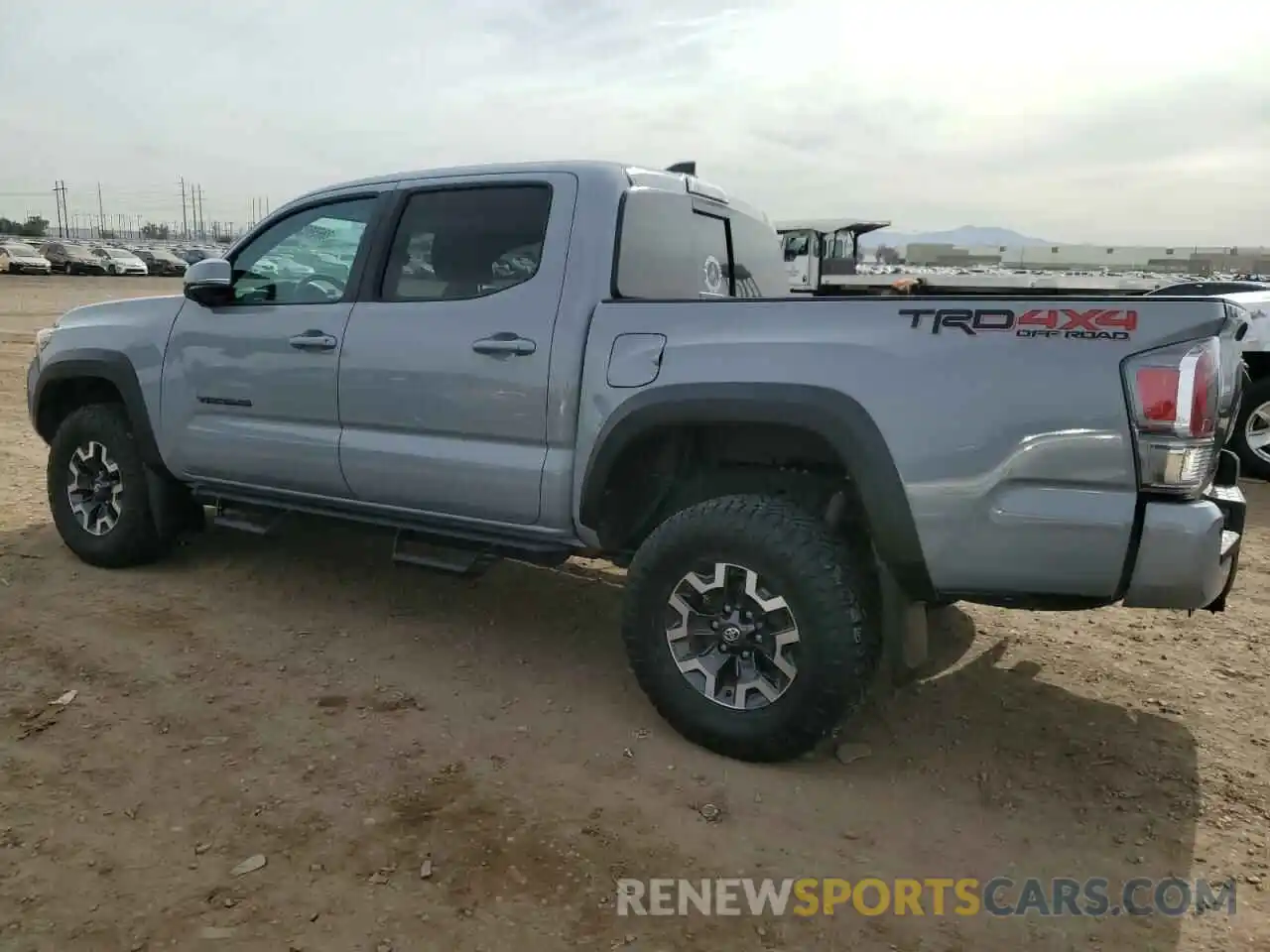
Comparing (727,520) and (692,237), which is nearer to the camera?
(727,520)

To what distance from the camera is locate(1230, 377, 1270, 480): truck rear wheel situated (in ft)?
25.4

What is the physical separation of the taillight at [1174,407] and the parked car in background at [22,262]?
156ft

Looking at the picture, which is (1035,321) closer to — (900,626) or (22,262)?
(900,626)

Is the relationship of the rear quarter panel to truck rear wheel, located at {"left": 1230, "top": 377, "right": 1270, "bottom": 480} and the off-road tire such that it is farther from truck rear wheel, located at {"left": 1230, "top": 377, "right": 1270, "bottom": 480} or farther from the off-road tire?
truck rear wheel, located at {"left": 1230, "top": 377, "right": 1270, "bottom": 480}

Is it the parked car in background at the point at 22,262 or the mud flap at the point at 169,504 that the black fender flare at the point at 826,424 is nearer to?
the mud flap at the point at 169,504

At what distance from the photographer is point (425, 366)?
3818 mm

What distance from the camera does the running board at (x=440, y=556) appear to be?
3.89 m

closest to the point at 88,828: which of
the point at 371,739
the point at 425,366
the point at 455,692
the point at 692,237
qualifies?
the point at 371,739

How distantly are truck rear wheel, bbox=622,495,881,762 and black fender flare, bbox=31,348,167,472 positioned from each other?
276cm

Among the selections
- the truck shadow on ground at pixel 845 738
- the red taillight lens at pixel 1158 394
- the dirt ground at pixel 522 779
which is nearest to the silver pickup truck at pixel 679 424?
the red taillight lens at pixel 1158 394

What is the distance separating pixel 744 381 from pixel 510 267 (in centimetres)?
114

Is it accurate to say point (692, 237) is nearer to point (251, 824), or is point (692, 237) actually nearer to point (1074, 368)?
point (1074, 368)

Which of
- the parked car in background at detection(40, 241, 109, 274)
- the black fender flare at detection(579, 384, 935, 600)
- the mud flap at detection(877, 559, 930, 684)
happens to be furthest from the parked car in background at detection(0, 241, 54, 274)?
the mud flap at detection(877, 559, 930, 684)

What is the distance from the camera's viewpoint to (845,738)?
136 inches
